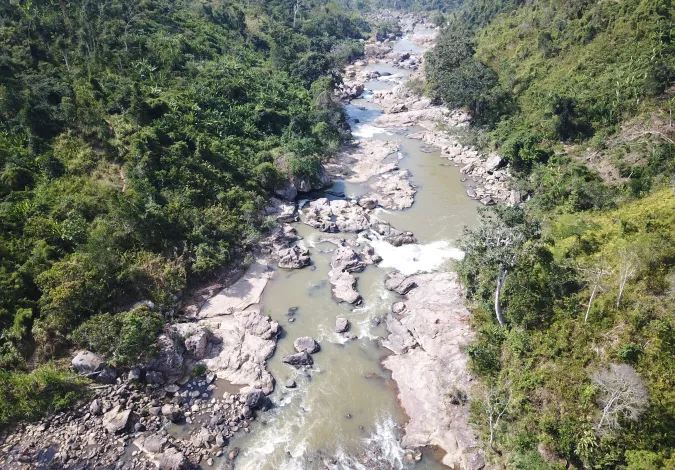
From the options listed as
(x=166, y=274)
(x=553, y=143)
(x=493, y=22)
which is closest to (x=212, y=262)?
(x=166, y=274)

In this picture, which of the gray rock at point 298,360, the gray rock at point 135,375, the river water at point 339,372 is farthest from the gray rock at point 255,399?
the gray rock at point 135,375

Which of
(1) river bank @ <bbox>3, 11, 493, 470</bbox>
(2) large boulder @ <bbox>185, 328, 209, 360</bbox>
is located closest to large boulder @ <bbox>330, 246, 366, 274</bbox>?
(1) river bank @ <bbox>3, 11, 493, 470</bbox>

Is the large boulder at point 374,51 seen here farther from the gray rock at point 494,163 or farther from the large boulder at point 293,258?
the large boulder at point 293,258

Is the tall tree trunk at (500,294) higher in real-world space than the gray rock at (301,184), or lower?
higher

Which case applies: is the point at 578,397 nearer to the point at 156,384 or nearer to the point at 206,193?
the point at 156,384

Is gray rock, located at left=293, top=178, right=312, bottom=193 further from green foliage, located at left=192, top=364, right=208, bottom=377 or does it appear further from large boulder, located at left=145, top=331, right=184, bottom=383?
green foliage, located at left=192, top=364, right=208, bottom=377

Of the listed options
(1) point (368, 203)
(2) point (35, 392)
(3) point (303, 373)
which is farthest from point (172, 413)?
(1) point (368, 203)
